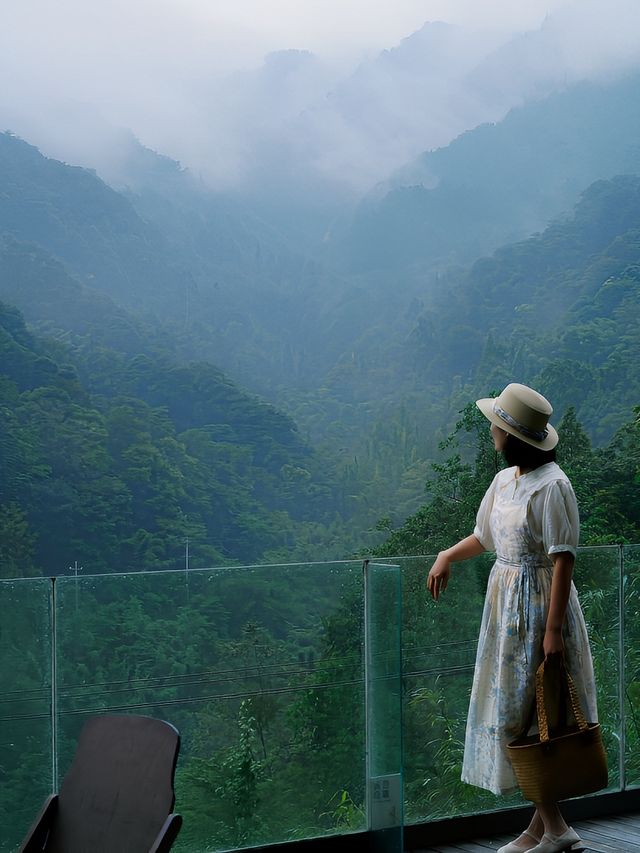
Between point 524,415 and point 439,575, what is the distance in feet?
2.12

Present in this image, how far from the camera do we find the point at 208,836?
3432 mm

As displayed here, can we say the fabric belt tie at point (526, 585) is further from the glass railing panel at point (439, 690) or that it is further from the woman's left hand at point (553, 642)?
the glass railing panel at point (439, 690)

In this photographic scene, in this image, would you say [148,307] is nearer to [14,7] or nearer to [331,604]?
[14,7]

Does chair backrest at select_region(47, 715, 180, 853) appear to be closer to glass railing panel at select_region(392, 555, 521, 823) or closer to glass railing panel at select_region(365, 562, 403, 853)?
glass railing panel at select_region(365, 562, 403, 853)

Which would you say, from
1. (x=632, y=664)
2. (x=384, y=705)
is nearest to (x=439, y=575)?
(x=384, y=705)

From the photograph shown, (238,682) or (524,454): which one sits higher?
(524,454)

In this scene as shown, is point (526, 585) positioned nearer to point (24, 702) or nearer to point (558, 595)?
point (558, 595)

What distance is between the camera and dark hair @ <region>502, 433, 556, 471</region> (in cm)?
314

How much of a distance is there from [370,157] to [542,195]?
6368mm

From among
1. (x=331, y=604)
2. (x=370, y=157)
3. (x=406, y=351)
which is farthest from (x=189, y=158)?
(x=331, y=604)

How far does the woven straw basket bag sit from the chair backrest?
1.17 m

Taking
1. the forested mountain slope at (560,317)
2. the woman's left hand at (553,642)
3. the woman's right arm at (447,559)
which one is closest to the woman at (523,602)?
the woman's left hand at (553,642)

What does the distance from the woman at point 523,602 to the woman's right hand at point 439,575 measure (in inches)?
9.7

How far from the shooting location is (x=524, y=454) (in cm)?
315
